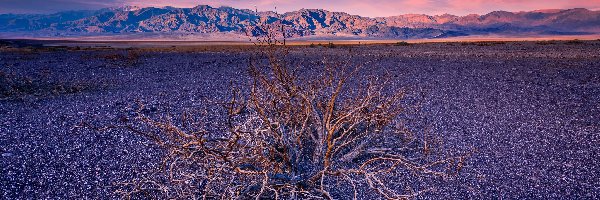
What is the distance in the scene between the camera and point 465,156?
870cm

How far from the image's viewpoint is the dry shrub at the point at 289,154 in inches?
218

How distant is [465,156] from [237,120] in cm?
637

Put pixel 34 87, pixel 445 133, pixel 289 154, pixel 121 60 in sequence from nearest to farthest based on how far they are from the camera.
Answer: pixel 289 154 → pixel 445 133 → pixel 34 87 → pixel 121 60

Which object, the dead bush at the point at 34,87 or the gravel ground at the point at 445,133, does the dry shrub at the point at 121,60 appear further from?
the gravel ground at the point at 445,133

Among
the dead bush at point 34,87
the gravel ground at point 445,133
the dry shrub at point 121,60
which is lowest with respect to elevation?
the gravel ground at point 445,133

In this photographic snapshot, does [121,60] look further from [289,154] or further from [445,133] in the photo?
[289,154]

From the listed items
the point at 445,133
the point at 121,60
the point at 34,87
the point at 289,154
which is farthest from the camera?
the point at 121,60

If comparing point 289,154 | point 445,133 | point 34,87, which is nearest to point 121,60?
point 34,87

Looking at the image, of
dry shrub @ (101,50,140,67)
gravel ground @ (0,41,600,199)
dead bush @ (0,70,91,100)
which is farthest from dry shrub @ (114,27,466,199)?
dry shrub @ (101,50,140,67)

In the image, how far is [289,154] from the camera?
6.46 meters

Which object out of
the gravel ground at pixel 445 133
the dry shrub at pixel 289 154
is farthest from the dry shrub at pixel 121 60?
→ the dry shrub at pixel 289 154

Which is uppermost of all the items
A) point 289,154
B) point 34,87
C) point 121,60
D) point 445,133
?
point 121,60

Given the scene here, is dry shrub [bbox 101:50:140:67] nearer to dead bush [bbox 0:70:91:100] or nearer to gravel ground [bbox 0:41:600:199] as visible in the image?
dead bush [bbox 0:70:91:100]

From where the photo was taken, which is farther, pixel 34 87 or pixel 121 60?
pixel 121 60
